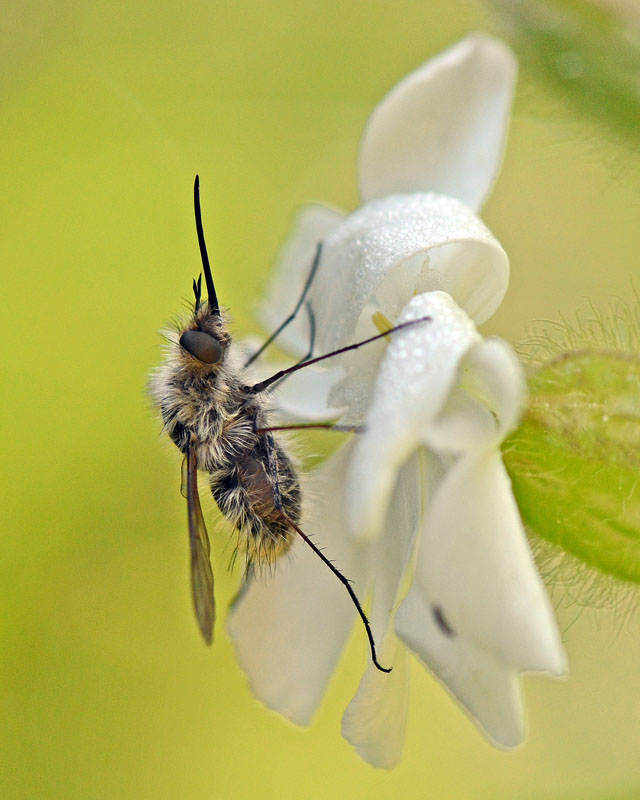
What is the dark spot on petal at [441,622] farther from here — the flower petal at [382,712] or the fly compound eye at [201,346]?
the fly compound eye at [201,346]

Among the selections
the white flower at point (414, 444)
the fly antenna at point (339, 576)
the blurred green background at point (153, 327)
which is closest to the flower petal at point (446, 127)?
the white flower at point (414, 444)

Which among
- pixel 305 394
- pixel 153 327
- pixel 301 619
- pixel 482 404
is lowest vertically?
pixel 153 327

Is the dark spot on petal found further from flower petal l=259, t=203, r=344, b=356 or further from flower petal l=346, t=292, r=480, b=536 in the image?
flower petal l=259, t=203, r=344, b=356

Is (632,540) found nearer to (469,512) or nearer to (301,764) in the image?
(469,512)

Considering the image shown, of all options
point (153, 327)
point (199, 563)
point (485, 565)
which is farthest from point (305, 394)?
point (153, 327)

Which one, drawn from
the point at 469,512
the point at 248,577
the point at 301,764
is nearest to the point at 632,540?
the point at 469,512

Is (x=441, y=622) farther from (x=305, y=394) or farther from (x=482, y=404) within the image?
(x=305, y=394)

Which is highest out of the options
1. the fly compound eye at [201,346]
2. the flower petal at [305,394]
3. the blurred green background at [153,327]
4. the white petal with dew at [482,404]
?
the white petal with dew at [482,404]
